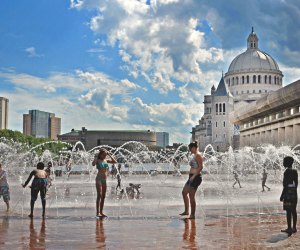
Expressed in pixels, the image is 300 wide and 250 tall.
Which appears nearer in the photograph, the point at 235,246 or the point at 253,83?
the point at 235,246

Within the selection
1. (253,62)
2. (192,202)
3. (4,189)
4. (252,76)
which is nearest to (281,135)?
(4,189)

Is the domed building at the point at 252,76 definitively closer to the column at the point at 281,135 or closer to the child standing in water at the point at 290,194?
the column at the point at 281,135

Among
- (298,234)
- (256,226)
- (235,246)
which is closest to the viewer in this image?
(235,246)

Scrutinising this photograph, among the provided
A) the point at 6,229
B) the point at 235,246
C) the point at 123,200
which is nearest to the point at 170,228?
the point at 235,246

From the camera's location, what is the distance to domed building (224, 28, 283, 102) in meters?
160

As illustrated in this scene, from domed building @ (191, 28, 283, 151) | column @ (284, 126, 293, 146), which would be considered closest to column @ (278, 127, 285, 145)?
column @ (284, 126, 293, 146)

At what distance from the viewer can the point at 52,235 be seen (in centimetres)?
1016

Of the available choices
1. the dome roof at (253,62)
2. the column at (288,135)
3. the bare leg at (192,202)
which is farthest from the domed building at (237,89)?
the bare leg at (192,202)

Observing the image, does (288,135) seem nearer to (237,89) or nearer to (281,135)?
(281,135)

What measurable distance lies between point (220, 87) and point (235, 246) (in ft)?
499

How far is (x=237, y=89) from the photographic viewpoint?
162250 mm

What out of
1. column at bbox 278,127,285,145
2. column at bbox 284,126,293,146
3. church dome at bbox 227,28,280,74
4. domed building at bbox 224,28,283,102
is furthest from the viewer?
church dome at bbox 227,28,280,74

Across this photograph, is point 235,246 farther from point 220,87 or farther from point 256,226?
point 220,87

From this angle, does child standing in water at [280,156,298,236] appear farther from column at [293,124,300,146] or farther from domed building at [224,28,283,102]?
domed building at [224,28,283,102]
